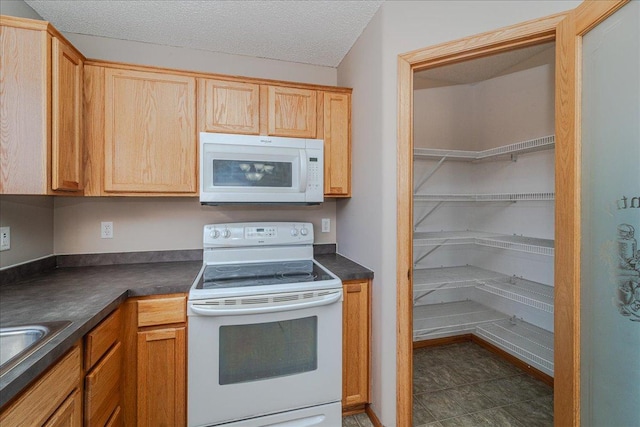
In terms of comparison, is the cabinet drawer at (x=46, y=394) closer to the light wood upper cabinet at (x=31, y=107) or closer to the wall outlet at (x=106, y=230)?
the light wood upper cabinet at (x=31, y=107)

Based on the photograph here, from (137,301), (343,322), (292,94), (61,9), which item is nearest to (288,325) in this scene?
(343,322)

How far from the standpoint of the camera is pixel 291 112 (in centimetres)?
201

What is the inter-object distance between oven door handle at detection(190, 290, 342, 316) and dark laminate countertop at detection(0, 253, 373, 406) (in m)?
0.14

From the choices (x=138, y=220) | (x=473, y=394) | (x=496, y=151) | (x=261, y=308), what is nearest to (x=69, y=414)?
(x=261, y=308)

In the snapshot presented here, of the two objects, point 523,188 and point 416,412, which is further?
Answer: point 523,188

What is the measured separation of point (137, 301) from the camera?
1441mm

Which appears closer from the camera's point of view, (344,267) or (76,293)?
(76,293)

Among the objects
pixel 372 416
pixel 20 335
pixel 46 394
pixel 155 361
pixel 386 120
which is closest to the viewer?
pixel 46 394

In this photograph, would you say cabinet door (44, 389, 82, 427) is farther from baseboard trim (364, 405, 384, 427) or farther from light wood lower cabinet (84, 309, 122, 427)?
baseboard trim (364, 405, 384, 427)

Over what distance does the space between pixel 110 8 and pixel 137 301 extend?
1.69m

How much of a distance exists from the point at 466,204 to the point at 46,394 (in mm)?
3076

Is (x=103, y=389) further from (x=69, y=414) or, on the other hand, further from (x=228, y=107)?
(x=228, y=107)

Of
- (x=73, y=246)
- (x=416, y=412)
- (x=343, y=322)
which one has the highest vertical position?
(x=73, y=246)

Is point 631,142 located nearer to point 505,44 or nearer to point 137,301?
point 505,44
